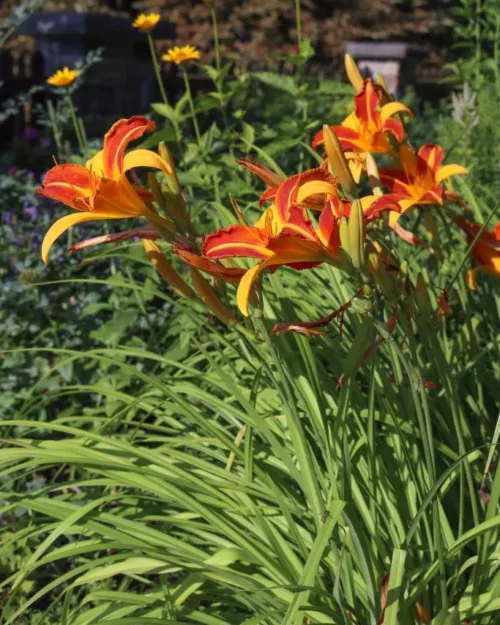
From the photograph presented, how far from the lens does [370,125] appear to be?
168 cm

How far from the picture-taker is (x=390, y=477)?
168 centimetres

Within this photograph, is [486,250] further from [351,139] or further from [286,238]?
[286,238]

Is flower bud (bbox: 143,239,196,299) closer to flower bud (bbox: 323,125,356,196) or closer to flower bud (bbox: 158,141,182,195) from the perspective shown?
flower bud (bbox: 158,141,182,195)

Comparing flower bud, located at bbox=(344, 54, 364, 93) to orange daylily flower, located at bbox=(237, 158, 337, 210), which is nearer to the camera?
orange daylily flower, located at bbox=(237, 158, 337, 210)

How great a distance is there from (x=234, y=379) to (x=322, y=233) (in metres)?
0.88

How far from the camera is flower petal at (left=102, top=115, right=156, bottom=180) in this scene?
A: 131 centimetres

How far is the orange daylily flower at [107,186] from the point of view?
1.29m

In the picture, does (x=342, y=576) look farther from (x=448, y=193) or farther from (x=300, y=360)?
(x=448, y=193)

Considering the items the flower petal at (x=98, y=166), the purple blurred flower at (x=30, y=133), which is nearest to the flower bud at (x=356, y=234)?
the flower petal at (x=98, y=166)

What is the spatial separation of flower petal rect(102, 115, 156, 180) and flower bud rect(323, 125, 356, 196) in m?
0.28

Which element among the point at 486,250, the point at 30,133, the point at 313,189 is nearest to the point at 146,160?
the point at 313,189

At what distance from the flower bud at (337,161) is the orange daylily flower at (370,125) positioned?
31 centimetres

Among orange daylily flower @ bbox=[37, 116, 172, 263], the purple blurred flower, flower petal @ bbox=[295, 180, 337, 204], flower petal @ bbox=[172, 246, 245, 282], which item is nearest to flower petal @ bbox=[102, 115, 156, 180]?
orange daylily flower @ bbox=[37, 116, 172, 263]

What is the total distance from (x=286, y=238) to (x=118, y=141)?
34 centimetres
